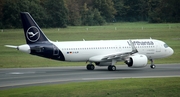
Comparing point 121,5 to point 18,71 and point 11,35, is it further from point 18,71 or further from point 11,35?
point 18,71

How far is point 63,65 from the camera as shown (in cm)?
5544

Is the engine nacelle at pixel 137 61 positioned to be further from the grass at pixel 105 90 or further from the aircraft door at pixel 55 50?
the grass at pixel 105 90

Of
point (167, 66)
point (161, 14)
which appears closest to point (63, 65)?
point (167, 66)

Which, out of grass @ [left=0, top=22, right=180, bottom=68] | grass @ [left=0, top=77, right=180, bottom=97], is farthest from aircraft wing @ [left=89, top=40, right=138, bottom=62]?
grass @ [left=0, top=22, right=180, bottom=68]

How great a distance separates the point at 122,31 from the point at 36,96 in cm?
Answer: 6396

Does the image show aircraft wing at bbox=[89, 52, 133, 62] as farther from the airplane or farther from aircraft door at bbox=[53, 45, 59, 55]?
aircraft door at bbox=[53, 45, 59, 55]

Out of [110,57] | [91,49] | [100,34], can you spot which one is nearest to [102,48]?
[91,49]

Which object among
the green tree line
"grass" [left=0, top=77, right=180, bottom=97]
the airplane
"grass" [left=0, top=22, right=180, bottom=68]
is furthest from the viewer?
the green tree line

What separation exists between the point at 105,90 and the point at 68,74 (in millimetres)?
11148

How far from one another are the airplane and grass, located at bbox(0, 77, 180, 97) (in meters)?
9.63

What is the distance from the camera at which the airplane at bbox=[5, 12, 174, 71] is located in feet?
154

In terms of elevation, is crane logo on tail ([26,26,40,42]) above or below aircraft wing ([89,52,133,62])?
above

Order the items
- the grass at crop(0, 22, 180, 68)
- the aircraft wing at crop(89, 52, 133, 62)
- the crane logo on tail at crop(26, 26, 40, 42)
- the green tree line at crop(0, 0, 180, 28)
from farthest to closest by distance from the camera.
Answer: the green tree line at crop(0, 0, 180, 28) < the grass at crop(0, 22, 180, 68) < the aircraft wing at crop(89, 52, 133, 62) < the crane logo on tail at crop(26, 26, 40, 42)

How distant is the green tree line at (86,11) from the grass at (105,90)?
60.1 meters
